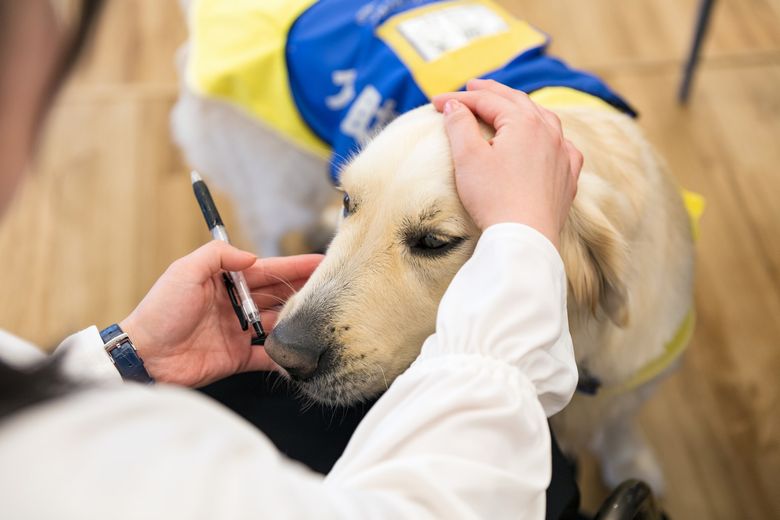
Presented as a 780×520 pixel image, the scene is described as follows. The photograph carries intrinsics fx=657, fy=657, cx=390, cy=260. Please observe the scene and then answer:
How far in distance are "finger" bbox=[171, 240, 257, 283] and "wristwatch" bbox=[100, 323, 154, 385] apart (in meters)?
0.12

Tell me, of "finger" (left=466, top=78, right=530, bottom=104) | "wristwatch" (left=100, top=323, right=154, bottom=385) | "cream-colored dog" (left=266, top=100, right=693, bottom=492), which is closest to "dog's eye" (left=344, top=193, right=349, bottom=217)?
"cream-colored dog" (left=266, top=100, right=693, bottom=492)

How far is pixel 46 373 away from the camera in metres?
0.44

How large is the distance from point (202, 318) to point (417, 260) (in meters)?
0.35

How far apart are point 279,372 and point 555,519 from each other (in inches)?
17.4

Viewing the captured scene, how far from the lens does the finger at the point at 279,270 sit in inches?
40.9

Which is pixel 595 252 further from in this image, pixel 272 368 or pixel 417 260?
pixel 272 368

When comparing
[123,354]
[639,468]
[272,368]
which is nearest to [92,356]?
[123,354]

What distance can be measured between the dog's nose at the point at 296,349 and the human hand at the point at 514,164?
0.28 m

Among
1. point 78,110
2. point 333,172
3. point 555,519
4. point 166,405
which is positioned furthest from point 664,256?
point 78,110

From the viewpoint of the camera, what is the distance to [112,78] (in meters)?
2.48

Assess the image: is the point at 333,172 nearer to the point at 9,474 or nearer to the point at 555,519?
the point at 555,519

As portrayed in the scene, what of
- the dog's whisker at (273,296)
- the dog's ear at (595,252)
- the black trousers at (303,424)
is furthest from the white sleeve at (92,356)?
the dog's ear at (595,252)

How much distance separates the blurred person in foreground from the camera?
43cm

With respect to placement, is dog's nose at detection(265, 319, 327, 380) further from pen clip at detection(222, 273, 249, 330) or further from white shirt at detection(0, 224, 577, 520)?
white shirt at detection(0, 224, 577, 520)
